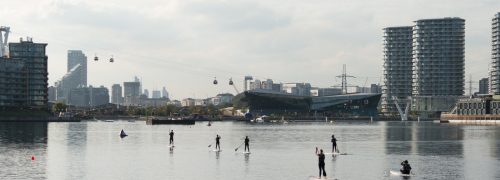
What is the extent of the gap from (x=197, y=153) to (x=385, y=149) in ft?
74.8

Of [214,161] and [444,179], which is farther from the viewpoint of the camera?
[214,161]

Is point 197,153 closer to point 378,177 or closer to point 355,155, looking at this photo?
point 355,155

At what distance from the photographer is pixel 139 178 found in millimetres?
60281

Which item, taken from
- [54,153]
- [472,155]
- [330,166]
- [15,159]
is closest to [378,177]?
[330,166]

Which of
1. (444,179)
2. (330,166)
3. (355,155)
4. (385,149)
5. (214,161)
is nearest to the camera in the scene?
(444,179)

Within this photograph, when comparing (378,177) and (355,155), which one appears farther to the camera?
(355,155)

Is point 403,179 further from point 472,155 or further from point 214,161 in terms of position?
point 472,155

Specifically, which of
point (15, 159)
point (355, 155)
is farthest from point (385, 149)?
point (15, 159)

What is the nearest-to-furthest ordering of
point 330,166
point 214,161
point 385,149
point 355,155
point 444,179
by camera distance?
point 444,179 → point 330,166 → point 214,161 → point 355,155 → point 385,149

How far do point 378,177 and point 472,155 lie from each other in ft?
90.3

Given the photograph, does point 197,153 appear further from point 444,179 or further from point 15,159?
point 444,179

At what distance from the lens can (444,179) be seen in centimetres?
5909

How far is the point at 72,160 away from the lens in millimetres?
78438

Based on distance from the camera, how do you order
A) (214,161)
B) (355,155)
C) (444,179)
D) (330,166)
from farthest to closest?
(355,155) < (214,161) < (330,166) < (444,179)
